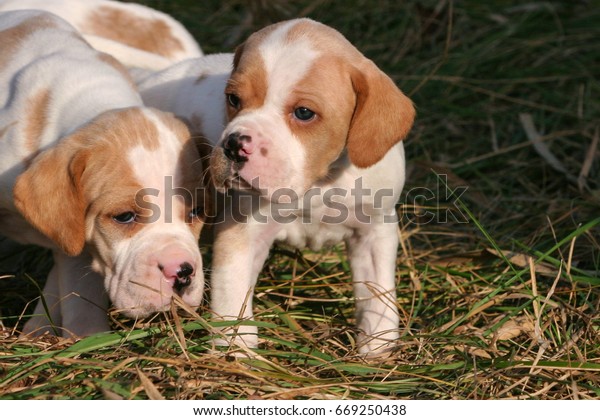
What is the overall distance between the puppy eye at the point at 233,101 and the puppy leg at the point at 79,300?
1.25 m

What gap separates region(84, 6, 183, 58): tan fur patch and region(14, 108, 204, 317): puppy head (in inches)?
87.7

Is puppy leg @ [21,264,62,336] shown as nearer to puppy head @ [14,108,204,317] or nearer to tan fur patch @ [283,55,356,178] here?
puppy head @ [14,108,204,317]

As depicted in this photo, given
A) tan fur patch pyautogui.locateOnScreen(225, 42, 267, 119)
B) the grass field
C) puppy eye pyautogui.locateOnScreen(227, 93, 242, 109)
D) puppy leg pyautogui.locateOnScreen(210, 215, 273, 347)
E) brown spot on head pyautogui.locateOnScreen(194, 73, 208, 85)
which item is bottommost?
the grass field

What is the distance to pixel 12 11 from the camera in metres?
6.68

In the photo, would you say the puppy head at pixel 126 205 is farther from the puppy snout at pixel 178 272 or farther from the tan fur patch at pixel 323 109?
the tan fur patch at pixel 323 109

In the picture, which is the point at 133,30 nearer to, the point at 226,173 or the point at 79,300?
the point at 79,300

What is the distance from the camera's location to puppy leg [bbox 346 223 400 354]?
575 centimetres

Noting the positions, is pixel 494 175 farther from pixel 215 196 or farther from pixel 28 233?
pixel 28 233

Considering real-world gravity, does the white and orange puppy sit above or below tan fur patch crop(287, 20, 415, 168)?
below

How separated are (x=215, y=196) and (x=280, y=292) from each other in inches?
44.0

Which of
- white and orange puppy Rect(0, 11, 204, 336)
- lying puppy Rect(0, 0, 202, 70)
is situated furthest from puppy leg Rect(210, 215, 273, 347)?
lying puppy Rect(0, 0, 202, 70)

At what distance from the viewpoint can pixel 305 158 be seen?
499 cm

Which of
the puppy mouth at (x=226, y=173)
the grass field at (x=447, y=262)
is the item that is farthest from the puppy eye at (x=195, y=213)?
the grass field at (x=447, y=262)

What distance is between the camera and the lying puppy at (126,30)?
698 cm
